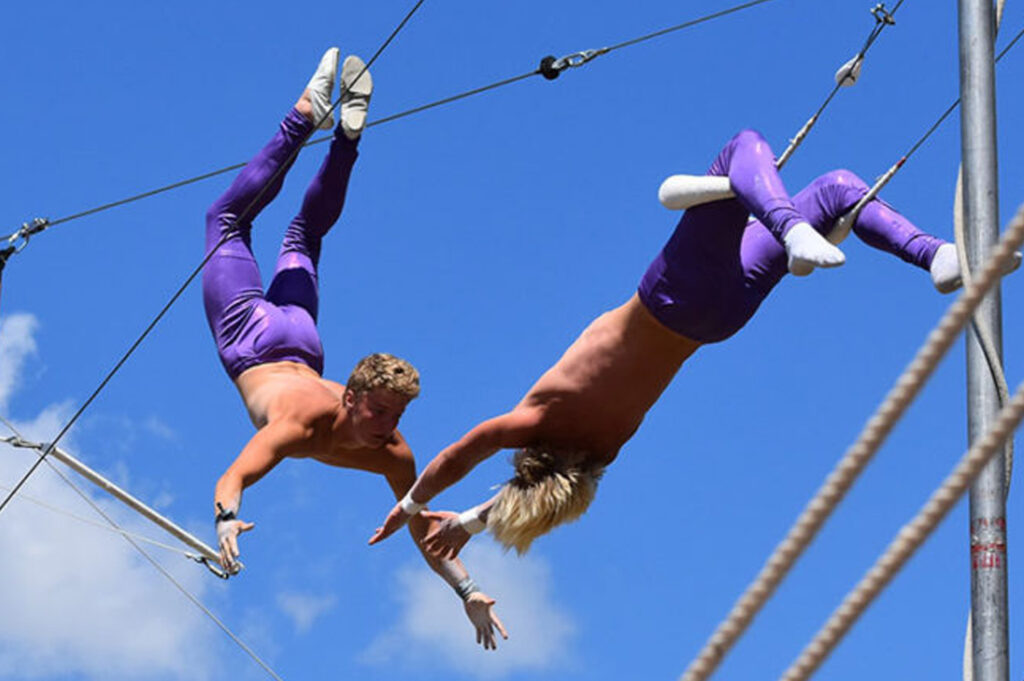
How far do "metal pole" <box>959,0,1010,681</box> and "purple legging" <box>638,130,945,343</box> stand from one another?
0.34 meters

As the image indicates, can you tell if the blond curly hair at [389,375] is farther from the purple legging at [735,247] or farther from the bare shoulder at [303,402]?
the purple legging at [735,247]

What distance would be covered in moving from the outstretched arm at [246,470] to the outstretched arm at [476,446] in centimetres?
64

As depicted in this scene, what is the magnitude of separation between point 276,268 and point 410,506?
1.71 metres

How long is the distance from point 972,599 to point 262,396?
293 centimetres

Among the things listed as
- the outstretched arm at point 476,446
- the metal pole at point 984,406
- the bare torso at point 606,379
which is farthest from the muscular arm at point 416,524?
the metal pole at point 984,406

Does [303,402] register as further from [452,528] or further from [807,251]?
[807,251]

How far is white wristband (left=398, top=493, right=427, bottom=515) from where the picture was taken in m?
6.20

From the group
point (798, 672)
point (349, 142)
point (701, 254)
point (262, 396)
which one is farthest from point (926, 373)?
point (349, 142)

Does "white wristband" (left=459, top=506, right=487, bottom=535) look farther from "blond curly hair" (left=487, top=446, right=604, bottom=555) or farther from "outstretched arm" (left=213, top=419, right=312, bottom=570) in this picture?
"outstretched arm" (left=213, top=419, right=312, bottom=570)

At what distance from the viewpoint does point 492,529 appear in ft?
19.6

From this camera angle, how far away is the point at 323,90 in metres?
7.62

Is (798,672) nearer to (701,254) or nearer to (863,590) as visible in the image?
(863,590)

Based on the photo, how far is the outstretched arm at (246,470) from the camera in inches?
245

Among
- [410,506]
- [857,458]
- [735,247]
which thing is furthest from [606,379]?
[857,458]
